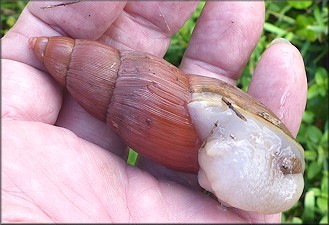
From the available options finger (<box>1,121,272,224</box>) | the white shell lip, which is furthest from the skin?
the white shell lip

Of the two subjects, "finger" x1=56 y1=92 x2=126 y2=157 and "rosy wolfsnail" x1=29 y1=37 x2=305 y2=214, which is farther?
"finger" x1=56 y1=92 x2=126 y2=157

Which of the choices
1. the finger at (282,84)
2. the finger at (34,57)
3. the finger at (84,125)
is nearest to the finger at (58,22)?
the finger at (34,57)

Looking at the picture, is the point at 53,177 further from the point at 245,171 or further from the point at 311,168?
the point at 311,168

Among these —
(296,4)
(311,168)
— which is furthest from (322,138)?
(296,4)

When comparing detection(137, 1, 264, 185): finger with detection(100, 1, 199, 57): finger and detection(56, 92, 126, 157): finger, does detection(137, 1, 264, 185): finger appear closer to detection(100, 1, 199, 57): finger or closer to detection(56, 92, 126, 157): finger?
detection(100, 1, 199, 57): finger

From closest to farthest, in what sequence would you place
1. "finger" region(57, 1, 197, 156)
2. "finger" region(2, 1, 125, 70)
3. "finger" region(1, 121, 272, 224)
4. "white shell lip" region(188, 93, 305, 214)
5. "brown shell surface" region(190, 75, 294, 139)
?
"finger" region(1, 121, 272, 224) < "white shell lip" region(188, 93, 305, 214) < "brown shell surface" region(190, 75, 294, 139) < "finger" region(2, 1, 125, 70) < "finger" region(57, 1, 197, 156)

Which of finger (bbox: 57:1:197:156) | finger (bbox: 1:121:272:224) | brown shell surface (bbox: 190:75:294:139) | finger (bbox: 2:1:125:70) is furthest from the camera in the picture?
finger (bbox: 57:1:197:156)

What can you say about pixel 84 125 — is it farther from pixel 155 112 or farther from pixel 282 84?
pixel 282 84

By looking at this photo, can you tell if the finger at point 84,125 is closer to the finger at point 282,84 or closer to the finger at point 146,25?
the finger at point 146,25
